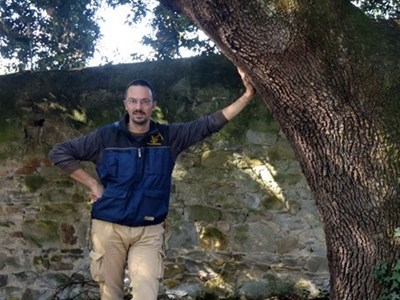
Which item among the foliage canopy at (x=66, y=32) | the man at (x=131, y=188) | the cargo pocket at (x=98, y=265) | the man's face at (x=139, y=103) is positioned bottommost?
the cargo pocket at (x=98, y=265)

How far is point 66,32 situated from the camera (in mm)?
8305

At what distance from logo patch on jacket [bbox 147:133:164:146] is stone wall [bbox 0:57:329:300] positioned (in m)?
1.25

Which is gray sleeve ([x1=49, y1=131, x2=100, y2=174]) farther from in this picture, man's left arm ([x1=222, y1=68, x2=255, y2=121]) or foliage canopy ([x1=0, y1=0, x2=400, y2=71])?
foliage canopy ([x1=0, y1=0, x2=400, y2=71])

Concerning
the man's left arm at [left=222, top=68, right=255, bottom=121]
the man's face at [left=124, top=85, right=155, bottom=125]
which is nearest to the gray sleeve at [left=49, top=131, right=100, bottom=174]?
the man's face at [left=124, top=85, right=155, bottom=125]

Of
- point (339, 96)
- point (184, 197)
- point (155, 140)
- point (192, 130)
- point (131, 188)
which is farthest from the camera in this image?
point (184, 197)

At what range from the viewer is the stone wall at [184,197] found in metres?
4.44

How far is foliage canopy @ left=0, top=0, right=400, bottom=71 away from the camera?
766cm

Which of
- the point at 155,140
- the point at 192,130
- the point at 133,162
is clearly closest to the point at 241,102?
the point at 192,130

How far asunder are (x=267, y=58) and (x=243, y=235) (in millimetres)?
2174

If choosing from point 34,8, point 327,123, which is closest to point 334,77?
point 327,123

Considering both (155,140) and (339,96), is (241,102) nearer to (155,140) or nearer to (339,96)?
(155,140)

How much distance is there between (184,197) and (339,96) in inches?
86.1

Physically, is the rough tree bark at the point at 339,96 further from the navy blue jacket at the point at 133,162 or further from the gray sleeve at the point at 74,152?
the gray sleeve at the point at 74,152

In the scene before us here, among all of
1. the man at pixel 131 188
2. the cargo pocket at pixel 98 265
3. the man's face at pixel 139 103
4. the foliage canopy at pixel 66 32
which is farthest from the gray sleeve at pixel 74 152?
the foliage canopy at pixel 66 32
